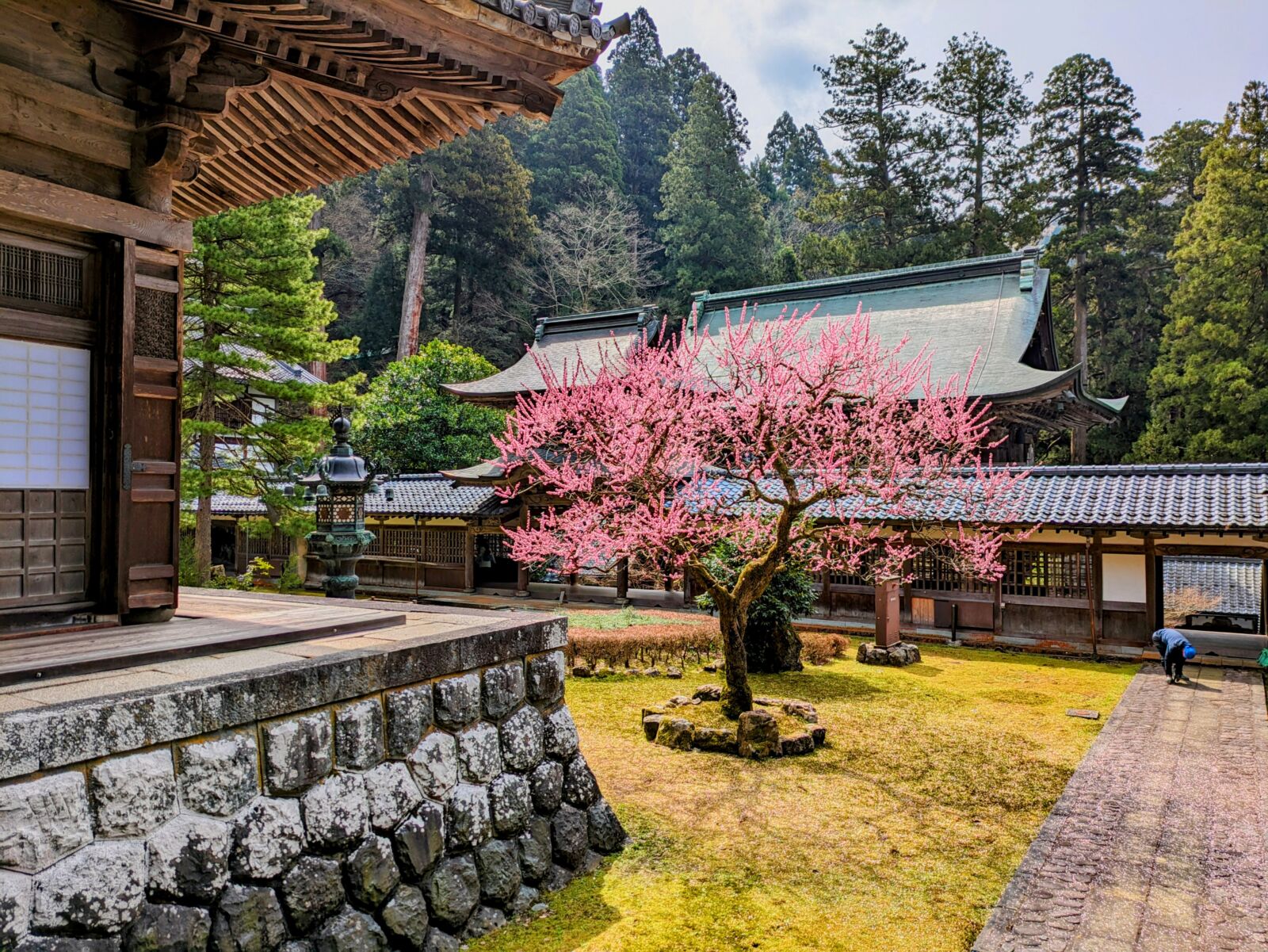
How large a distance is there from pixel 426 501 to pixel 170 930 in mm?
19777

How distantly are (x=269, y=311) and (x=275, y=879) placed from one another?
→ 47.2 feet

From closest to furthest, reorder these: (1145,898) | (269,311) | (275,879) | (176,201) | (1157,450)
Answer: (275,879)
(1145,898)
(176,201)
(269,311)
(1157,450)

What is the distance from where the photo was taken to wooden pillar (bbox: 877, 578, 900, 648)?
13.0 metres

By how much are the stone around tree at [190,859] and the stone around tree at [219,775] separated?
57mm

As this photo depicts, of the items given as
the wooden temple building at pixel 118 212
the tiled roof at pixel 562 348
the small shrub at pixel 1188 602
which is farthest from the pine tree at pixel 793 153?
the wooden temple building at pixel 118 212

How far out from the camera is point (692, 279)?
35.5 metres

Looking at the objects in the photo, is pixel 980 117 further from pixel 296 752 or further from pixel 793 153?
pixel 296 752

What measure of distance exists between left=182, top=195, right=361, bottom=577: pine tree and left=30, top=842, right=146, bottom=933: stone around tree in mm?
13322

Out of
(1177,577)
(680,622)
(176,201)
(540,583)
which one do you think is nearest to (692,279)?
(540,583)

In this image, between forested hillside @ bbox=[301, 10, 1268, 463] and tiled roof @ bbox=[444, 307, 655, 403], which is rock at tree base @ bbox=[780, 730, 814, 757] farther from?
forested hillside @ bbox=[301, 10, 1268, 463]

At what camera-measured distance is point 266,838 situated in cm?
318

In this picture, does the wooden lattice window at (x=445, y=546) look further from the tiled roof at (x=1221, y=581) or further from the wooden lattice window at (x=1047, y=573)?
the tiled roof at (x=1221, y=581)

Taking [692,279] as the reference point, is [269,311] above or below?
below

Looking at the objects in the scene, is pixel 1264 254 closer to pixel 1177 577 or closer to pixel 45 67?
pixel 1177 577
